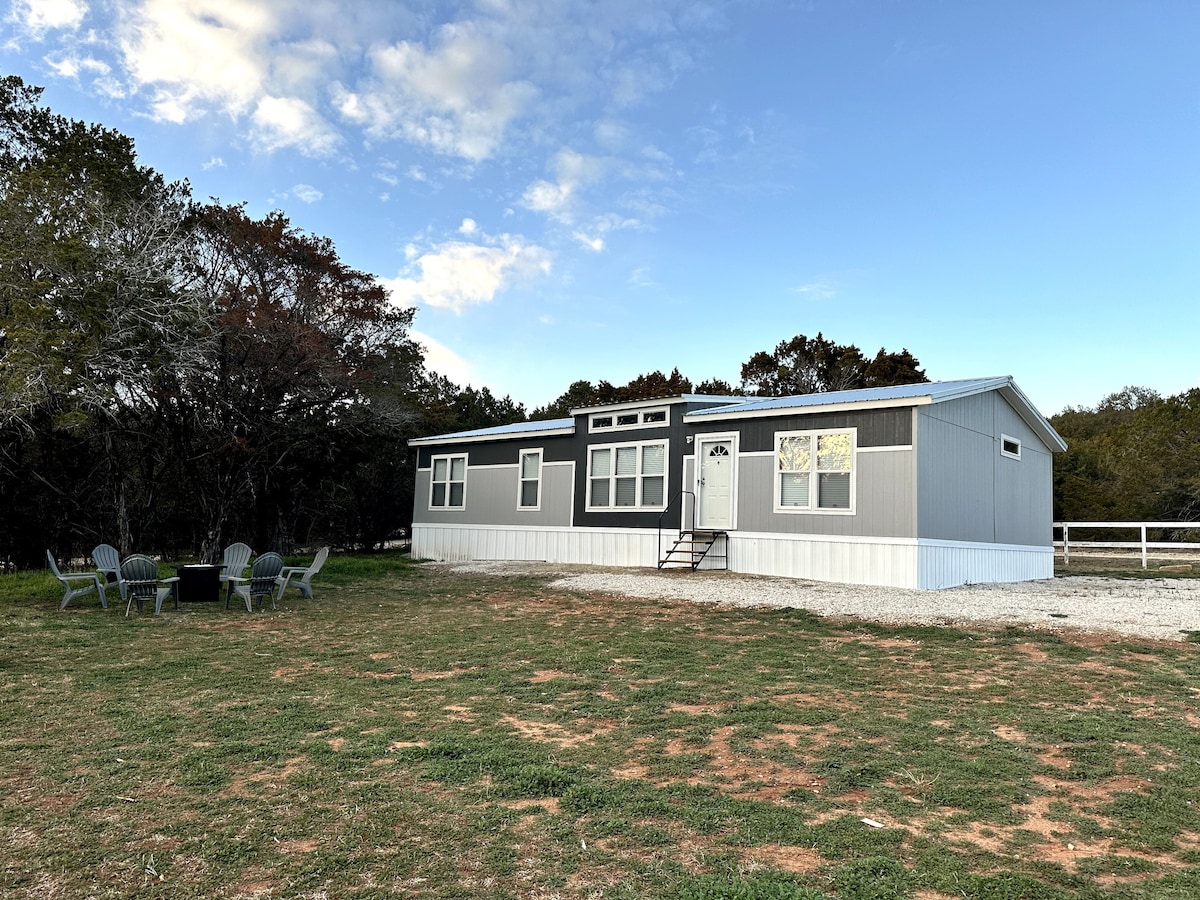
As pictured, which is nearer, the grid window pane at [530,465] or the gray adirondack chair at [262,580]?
the gray adirondack chair at [262,580]

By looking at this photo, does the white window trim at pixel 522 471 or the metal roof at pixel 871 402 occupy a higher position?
the metal roof at pixel 871 402

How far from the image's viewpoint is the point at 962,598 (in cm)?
1180

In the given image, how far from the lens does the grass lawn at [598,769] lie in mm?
2959

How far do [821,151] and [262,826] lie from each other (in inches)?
699

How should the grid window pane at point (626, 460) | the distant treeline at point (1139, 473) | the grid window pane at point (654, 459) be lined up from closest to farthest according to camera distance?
the grid window pane at point (654, 459) < the grid window pane at point (626, 460) < the distant treeline at point (1139, 473)

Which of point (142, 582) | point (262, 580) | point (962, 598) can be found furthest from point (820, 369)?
point (142, 582)

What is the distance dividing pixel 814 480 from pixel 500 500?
872 cm

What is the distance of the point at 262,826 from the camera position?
11.0 ft

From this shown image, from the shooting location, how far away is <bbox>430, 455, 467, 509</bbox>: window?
21203 millimetres

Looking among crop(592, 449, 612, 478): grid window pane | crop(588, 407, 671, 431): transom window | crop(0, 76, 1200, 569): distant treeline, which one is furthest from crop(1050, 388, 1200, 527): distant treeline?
crop(592, 449, 612, 478): grid window pane

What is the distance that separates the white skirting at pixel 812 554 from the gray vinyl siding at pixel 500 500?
0.86 ft

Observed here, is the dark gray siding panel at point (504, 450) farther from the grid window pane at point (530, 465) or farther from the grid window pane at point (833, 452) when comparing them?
the grid window pane at point (833, 452)

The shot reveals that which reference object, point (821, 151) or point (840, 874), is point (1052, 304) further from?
point (840, 874)

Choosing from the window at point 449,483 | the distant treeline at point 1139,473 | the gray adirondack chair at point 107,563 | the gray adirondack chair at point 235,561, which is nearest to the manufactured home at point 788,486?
the window at point 449,483
